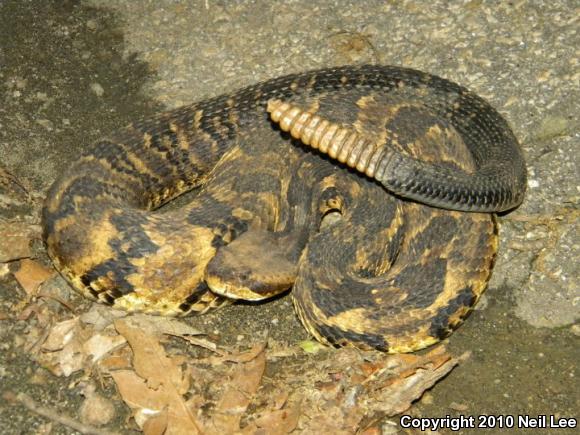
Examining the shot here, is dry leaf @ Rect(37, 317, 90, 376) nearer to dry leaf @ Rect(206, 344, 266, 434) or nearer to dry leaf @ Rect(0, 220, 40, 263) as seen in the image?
dry leaf @ Rect(0, 220, 40, 263)

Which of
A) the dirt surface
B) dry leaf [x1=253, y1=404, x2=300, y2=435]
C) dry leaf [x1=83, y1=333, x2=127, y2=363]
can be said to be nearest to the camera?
dry leaf [x1=253, y1=404, x2=300, y2=435]

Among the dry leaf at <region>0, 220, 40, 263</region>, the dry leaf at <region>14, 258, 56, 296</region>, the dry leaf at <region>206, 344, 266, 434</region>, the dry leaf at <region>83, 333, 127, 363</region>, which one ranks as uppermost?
the dry leaf at <region>0, 220, 40, 263</region>

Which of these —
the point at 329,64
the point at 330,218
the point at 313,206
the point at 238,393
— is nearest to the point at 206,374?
the point at 238,393

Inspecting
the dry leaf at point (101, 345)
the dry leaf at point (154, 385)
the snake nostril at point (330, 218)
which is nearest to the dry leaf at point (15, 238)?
the dry leaf at point (101, 345)

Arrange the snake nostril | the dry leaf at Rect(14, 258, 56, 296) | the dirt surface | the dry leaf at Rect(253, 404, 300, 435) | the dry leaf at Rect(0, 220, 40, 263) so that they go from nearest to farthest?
the dry leaf at Rect(253, 404, 300, 435) → the dirt surface → the dry leaf at Rect(14, 258, 56, 296) → the dry leaf at Rect(0, 220, 40, 263) → the snake nostril

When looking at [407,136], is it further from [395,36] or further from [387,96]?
[395,36]

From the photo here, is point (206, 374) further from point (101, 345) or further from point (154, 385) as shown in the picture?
point (101, 345)

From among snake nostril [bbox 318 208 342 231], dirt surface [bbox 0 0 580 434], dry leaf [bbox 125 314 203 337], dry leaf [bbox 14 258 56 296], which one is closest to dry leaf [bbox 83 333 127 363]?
dry leaf [bbox 125 314 203 337]

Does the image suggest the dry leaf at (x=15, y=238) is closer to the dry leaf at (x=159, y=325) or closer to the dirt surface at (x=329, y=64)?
the dirt surface at (x=329, y=64)
